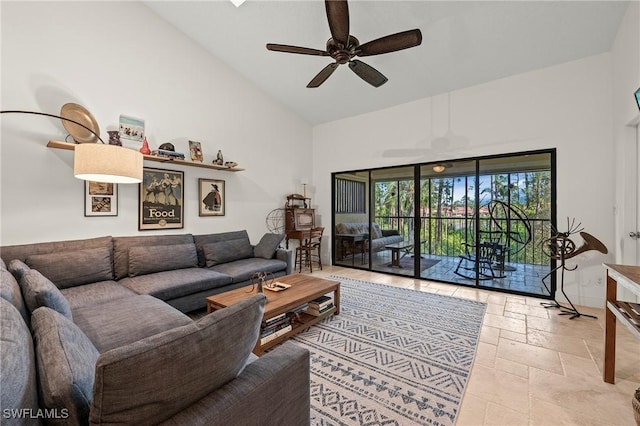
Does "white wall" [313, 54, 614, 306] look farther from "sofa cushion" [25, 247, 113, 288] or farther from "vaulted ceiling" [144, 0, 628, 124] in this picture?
"sofa cushion" [25, 247, 113, 288]

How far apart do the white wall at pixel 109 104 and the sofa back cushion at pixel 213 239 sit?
25 centimetres

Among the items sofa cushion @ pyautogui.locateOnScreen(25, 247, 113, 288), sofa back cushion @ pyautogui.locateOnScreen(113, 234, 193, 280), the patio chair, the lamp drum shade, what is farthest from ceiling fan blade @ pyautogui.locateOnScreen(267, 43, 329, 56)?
the patio chair

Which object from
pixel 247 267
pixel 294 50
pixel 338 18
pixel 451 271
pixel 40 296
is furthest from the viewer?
pixel 451 271

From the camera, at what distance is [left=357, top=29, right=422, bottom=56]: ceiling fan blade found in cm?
224

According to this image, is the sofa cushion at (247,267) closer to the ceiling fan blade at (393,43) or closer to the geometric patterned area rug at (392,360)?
the geometric patterned area rug at (392,360)

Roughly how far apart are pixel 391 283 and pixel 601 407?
9.35 ft

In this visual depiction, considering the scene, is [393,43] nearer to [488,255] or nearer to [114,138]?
[114,138]

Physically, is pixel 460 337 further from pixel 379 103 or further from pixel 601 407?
pixel 379 103

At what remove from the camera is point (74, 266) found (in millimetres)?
2701

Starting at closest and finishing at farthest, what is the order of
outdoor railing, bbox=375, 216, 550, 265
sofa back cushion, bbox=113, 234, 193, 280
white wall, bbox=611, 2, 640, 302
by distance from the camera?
white wall, bbox=611, 2, 640, 302
sofa back cushion, bbox=113, 234, 193, 280
outdoor railing, bbox=375, 216, 550, 265

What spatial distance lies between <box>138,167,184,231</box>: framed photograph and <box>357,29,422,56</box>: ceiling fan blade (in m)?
2.99

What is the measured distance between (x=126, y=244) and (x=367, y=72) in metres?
3.38

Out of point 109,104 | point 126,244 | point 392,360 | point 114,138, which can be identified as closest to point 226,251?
point 126,244

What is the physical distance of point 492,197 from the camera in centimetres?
428
